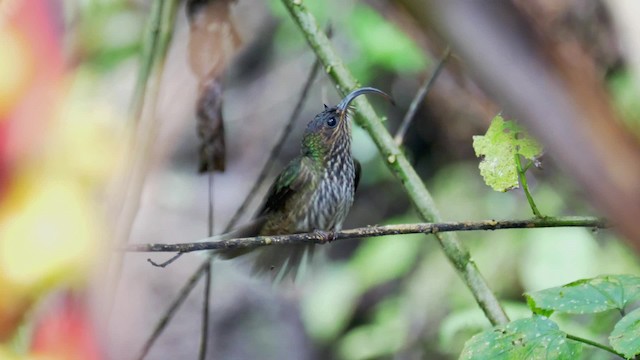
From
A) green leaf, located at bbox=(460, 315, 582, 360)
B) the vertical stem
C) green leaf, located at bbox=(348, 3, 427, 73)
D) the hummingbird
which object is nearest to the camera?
green leaf, located at bbox=(460, 315, 582, 360)

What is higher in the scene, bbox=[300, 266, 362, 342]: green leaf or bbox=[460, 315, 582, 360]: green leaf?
bbox=[300, 266, 362, 342]: green leaf

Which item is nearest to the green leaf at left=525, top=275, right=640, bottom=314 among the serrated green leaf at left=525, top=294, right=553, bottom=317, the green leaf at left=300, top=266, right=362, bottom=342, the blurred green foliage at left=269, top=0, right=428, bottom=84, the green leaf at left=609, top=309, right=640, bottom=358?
the serrated green leaf at left=525, top=294, right=553, bottom=317

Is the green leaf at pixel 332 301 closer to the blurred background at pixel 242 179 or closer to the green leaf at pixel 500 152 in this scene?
the blurred background at pixel 242 179

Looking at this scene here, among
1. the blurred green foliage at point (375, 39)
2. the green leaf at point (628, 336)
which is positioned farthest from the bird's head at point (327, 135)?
the green leaf at point (628, 336)

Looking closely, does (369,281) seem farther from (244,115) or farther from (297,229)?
(244,115)

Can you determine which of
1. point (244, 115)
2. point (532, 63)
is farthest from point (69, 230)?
point (244, 115)

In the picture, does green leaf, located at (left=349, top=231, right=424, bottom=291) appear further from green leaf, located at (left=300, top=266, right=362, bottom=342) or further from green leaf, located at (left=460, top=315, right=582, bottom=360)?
green leaf, located at (left=460, top=315, right=582, bottom=360)
